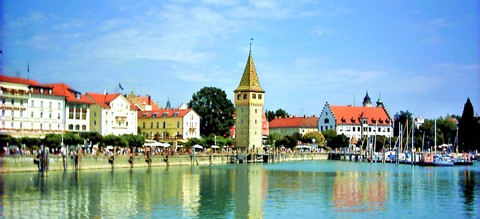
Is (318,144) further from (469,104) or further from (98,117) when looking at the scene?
(98,117)

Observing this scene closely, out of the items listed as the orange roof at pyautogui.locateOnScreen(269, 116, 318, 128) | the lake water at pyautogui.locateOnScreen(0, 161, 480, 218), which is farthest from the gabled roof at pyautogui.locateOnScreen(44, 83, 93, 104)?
the orange roof at pyautogui.locateOnScreen(269, 116, 318, 128)

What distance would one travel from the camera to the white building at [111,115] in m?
88.4

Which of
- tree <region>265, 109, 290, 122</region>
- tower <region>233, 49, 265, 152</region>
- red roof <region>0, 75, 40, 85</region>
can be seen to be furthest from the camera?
tree <region>265, 109, 290, 122</region>

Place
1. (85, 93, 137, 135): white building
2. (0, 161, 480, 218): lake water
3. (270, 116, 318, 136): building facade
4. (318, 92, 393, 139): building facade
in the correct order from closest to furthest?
(0, 161, 480, 218): lake water → (85, 93, 137, 135): white building → (318, 92, 393, 139): building facade → (270, 116, 318, 136): building facade

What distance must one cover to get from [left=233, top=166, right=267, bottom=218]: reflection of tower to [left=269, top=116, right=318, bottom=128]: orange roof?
83.0 m

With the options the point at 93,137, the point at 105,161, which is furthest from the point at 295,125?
the point at 105,161

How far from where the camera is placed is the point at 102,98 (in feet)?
299

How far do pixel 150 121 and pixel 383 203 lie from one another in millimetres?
67552

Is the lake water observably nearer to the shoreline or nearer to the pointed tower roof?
the shoreline

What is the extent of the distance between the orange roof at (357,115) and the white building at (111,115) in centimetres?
5409

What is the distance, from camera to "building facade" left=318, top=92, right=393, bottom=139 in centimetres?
13750

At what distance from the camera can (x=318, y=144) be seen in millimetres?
124875

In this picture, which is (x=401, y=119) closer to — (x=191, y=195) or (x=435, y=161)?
(x=435, y=161)

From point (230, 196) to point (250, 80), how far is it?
59844 mm
